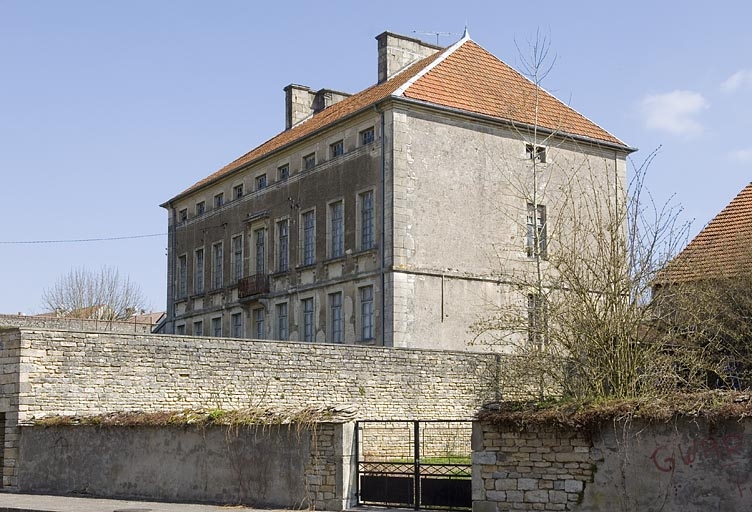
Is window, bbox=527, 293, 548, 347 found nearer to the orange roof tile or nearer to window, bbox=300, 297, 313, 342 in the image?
the orange roof tile

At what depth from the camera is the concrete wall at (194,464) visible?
55.0 feet

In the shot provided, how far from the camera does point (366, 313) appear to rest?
33406 millimetres

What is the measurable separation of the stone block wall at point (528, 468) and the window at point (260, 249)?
2548 centimetres

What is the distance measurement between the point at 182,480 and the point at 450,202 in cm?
1651

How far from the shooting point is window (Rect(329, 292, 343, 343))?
3478 cm

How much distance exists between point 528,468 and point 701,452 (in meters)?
2.43

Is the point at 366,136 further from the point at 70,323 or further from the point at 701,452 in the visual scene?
the point at 70,323

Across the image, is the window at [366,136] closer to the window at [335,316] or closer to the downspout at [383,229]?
the downspout at [383,229]

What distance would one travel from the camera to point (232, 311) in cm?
4147

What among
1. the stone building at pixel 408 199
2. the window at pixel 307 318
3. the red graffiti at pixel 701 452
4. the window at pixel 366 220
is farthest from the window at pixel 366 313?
the red graffiti at pixel 701 452

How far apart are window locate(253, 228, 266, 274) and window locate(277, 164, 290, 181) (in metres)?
2.18

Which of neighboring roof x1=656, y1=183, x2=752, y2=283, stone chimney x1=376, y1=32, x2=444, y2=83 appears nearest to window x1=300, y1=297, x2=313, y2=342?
stone chimney x1=376, y1=32, x2=444, y2=83

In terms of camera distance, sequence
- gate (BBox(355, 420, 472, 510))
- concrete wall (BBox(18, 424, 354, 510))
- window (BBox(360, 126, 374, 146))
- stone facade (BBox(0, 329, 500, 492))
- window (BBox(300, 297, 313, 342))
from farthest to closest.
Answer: window (BBox(300, 297, 313, 342)) → window (BBox(360, 126, 374, 146)) → stone facade (BBox(0, 329, 500, 492)) → concrete wall (BBox(18, 424, 354, 510)) → gate (BBox(355, 420, 472, 510))

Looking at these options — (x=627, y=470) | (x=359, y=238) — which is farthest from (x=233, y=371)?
(x=627, y=470)
